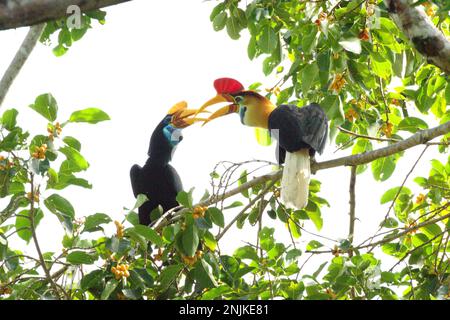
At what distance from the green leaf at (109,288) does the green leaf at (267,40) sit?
171 cm

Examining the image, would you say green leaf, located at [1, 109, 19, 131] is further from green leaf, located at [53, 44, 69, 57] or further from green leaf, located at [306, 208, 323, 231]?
green leaf, located at [306, 208, 323, 231]

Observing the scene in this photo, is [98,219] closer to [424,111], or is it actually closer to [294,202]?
[294,202]

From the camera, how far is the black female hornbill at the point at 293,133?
4.18m

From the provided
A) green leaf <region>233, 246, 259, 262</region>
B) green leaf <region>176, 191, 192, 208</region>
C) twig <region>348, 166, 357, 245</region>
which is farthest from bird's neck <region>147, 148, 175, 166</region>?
green leaf <region>176, 191, 192, 208</region>

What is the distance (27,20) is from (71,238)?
207 centimetres

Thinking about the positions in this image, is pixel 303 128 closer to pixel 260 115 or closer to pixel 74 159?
pixel 260 115

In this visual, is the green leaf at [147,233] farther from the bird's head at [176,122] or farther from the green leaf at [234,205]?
the bird's head at [176,122]

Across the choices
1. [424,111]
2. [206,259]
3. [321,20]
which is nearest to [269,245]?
[206,259]

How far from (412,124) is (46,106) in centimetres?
201

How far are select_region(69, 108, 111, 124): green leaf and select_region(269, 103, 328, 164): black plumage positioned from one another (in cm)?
154

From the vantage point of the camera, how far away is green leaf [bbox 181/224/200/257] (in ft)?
10.9

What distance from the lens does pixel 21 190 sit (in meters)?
3.58

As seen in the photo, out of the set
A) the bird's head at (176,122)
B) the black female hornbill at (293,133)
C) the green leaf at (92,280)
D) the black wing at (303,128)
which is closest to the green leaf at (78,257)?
the green leaf at (92,280)

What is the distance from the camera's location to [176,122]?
6.25 metres
